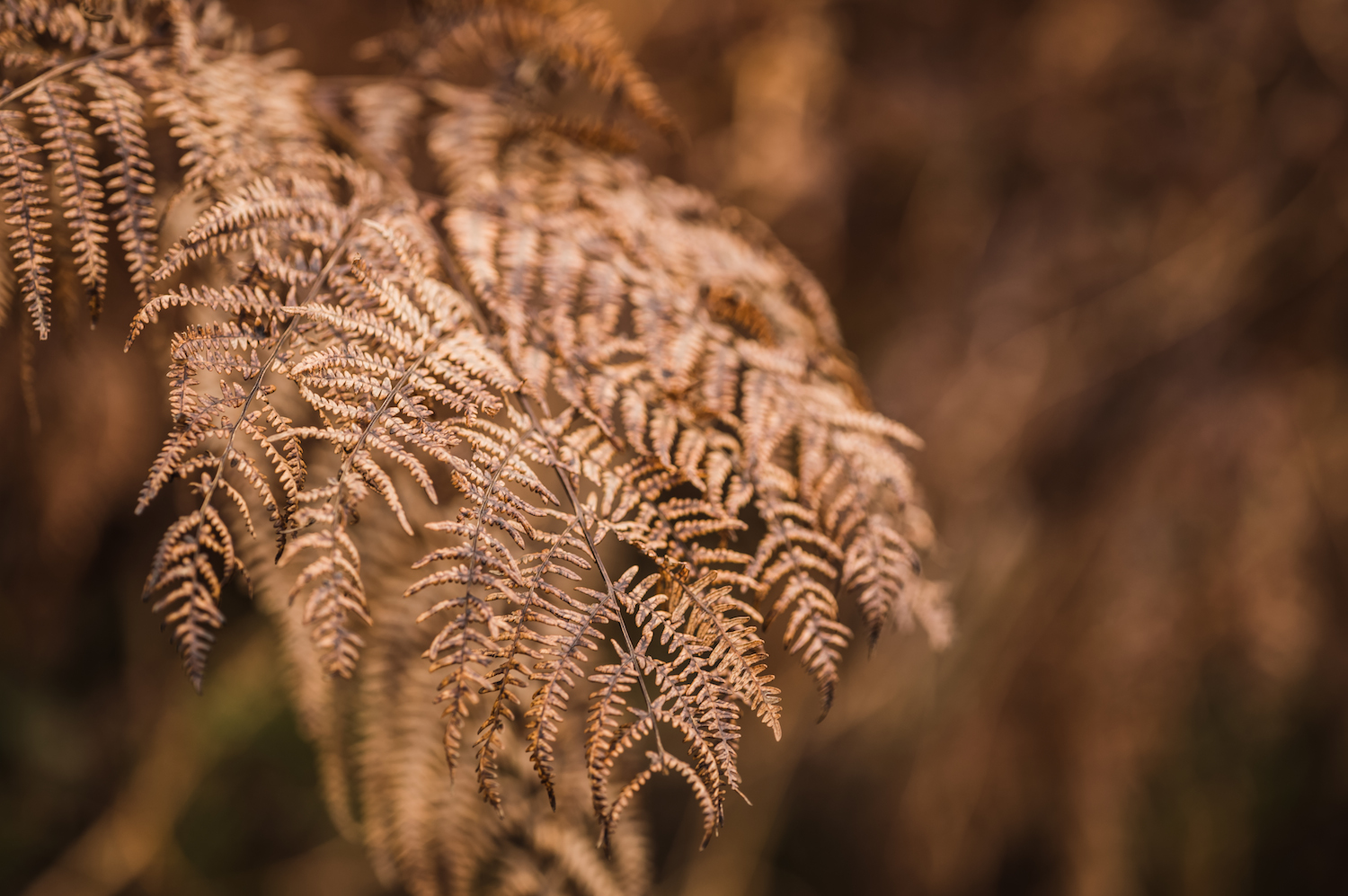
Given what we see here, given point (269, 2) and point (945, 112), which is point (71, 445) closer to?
point (269, 2)

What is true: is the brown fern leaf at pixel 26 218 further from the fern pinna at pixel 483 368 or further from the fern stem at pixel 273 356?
the fern stem at pixel 273 356

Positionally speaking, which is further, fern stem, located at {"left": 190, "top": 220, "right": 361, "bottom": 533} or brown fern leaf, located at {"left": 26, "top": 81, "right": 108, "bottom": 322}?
brown fern leaf, located at {"left": 26, "top": 81, "right": 108, "bottom": 322}

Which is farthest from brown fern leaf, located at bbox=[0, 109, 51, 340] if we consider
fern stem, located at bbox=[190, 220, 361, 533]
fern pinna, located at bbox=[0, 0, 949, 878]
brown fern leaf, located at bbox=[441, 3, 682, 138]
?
brown fern leaf, located at bbox=[441, 3, 682, 138]

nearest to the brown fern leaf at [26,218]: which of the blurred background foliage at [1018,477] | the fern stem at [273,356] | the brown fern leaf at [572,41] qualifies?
the fern stem at [273,356]

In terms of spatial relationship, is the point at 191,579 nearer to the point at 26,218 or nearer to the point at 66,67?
the point at 26,218

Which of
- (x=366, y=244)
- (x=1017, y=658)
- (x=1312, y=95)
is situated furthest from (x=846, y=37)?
(x=1017, y=658)

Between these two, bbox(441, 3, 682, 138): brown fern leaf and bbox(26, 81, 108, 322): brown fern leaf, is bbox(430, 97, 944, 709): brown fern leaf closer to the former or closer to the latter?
bbox(441, 3, 682, 138): brown fern leaf
